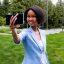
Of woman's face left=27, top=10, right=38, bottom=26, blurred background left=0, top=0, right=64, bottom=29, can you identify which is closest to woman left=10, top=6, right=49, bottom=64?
woman's face left=27, top=10, right=38, bottom=26

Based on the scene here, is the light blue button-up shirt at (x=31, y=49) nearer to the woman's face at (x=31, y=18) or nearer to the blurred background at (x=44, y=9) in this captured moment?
the woman's face at (x=31, y=18)

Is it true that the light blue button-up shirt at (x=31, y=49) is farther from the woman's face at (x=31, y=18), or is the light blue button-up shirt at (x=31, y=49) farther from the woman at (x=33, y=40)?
the woman's face at (x=31, y=18)

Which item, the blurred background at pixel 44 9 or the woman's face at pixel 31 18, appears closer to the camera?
the woman's face at pixel 31 18

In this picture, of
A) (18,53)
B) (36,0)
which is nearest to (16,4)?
(36,0)

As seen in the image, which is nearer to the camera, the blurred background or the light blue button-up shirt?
the light blue button-up shirt

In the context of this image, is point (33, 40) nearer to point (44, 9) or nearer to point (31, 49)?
point (31, 49)

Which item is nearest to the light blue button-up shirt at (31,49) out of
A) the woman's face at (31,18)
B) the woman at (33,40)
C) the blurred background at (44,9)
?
the woman at (33,40)

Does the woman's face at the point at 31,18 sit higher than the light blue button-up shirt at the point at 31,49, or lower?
higher

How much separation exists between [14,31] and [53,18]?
4350 centimetres

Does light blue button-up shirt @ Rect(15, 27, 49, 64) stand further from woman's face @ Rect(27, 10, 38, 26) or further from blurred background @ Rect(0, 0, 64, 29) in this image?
blurred background @ Rect(0, 0, 64, 29)

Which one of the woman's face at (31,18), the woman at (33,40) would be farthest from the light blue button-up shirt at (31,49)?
the woman's face at (31,18)

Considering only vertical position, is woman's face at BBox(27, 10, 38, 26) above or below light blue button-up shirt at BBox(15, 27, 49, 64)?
above

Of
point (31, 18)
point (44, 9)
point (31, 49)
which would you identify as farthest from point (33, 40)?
point (44, 9)

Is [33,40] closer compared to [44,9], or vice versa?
[33,40]
